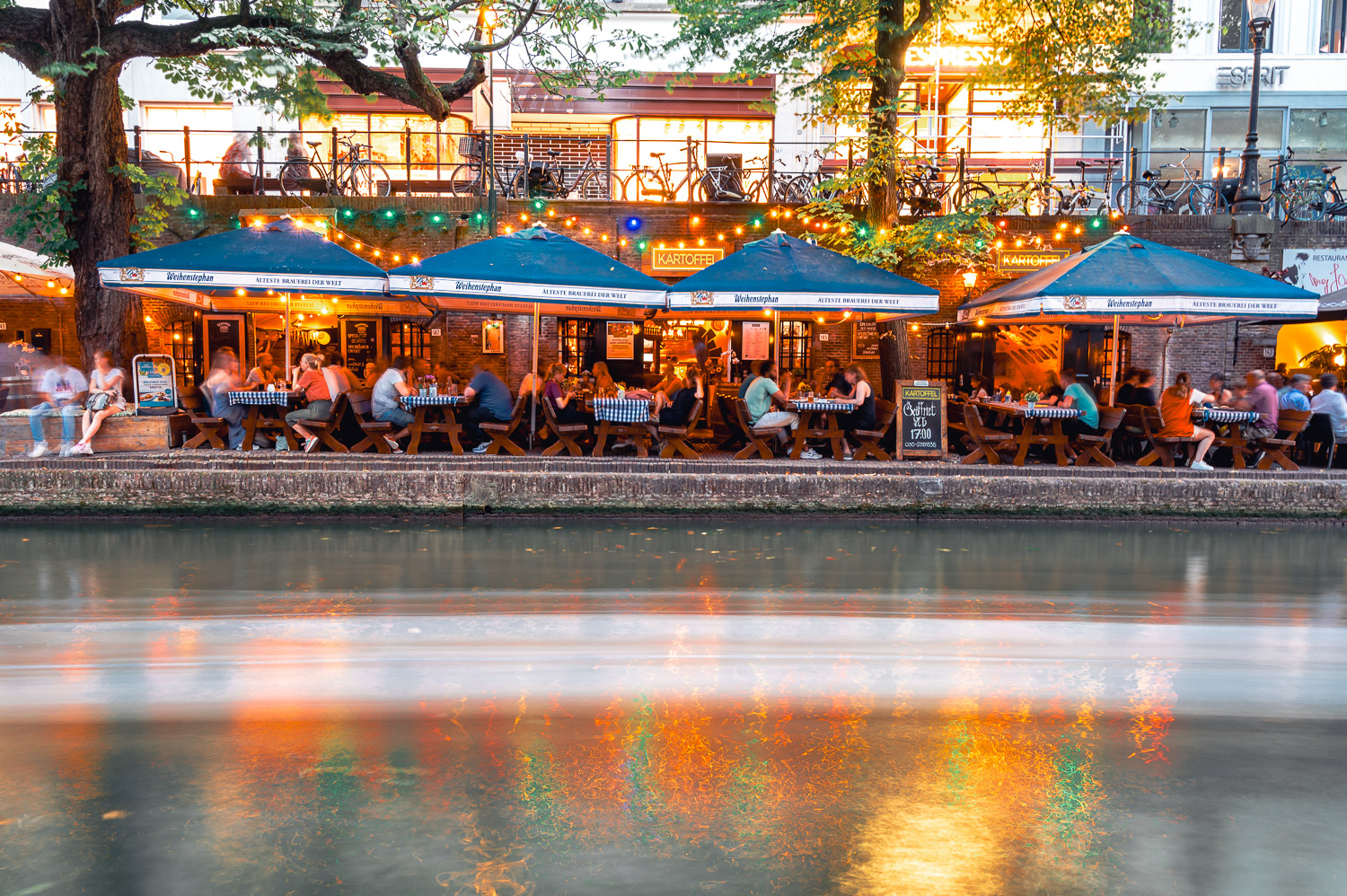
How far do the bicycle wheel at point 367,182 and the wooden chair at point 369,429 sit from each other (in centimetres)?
687

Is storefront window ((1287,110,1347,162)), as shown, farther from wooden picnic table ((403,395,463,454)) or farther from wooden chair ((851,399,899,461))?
wooden picnic table ((403,395,463,454))

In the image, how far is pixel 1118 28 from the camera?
13.1m

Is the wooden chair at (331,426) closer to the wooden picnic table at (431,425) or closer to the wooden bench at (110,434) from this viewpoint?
the wooden picnic table at (431,425)

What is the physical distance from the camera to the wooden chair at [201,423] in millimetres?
9906

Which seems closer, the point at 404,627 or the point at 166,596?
the point at 404,627

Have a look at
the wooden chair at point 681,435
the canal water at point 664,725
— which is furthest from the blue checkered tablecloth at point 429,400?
the canal water at point 664,725

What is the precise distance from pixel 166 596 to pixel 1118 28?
44.0ft

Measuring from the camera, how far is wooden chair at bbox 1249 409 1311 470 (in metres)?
9.73

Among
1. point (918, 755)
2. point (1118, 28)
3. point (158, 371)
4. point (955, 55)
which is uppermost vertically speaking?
point (955, 55)

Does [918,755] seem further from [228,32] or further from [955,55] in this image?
[955,55]

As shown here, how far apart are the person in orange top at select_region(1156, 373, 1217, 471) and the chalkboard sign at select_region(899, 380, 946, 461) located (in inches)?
85.9

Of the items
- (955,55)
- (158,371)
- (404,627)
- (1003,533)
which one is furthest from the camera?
(955,55)

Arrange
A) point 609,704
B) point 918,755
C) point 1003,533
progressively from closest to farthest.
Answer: point 918,755
point 609,704
point 1003,533

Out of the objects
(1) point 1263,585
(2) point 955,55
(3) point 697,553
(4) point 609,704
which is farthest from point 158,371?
(2) point 955,55
